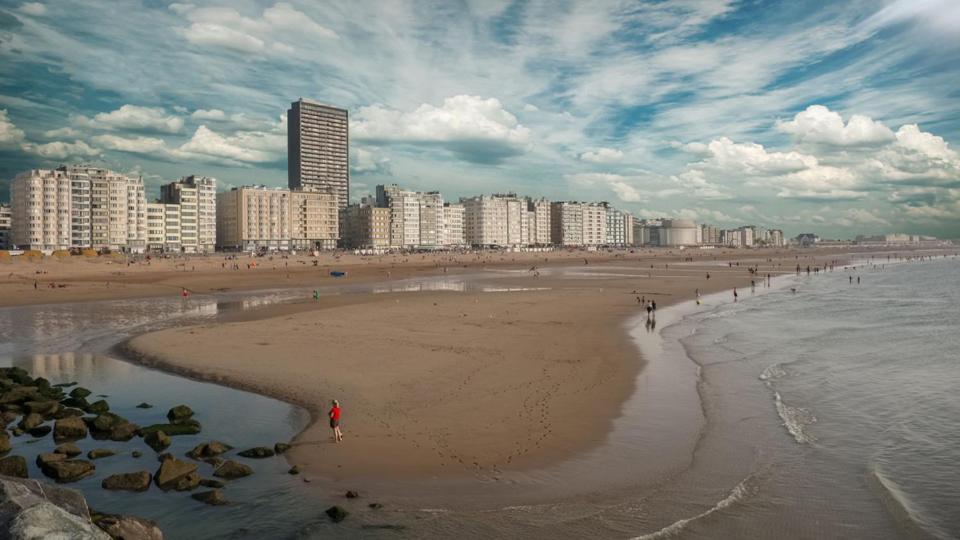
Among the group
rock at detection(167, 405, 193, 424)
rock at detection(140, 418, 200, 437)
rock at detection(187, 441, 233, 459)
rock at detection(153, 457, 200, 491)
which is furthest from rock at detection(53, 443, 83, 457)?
rock at detection(153, 457, 200, 491)

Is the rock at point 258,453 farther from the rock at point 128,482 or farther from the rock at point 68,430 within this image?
the rock at point 68,430

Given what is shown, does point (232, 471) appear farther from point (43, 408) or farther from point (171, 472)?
point (43, 408)

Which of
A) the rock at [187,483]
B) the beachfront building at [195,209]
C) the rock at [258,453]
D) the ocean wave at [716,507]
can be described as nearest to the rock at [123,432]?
the rock at [258,453]

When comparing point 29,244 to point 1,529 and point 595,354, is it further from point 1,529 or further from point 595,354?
point 1,529

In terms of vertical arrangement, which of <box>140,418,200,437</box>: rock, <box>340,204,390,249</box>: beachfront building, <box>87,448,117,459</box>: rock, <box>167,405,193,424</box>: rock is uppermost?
<box>340,204,390,249</box>: beachfront building

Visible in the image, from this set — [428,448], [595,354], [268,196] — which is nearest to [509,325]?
[595,354]

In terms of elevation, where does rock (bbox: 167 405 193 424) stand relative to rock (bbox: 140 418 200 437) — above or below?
above

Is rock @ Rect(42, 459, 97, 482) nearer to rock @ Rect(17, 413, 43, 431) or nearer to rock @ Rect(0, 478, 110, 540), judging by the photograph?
rock @ Rect(17, 413, 43, 431)

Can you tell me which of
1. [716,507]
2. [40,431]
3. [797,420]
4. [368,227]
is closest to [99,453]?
[40,431]
